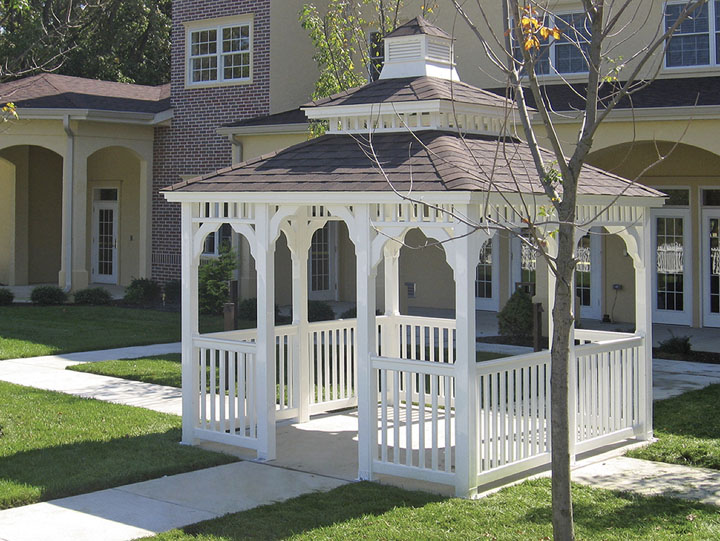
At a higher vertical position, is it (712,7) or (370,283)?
(712,7)

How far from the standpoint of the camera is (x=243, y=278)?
21.8 meters

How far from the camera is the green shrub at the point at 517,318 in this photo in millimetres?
16578

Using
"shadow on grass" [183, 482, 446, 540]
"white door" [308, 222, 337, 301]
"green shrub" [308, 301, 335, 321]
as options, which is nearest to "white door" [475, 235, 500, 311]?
"white door" [308, 222, 337, 301]

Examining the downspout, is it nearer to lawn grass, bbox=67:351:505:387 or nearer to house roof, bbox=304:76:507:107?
lawn grass, bbox=67:351:505:387

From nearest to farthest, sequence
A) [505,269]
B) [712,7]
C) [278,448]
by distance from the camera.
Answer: [278,448] < [712,7] < [505,269]

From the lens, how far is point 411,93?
957 cm

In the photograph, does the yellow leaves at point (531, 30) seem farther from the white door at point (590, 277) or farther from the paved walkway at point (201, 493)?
the white door at point (590, 277)

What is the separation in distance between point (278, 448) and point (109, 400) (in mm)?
3054

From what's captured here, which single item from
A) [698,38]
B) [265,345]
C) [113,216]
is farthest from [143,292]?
[265,345]

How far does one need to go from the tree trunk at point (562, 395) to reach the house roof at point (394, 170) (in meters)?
2.04

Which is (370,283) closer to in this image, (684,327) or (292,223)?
(292,223)

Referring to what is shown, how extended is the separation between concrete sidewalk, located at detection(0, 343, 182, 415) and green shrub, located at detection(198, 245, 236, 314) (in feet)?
15.8

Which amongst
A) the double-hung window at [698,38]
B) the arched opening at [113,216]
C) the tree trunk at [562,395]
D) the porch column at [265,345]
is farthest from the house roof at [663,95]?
the arched opening at [113,216]

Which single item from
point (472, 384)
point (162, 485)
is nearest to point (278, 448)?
point (162, 485)
